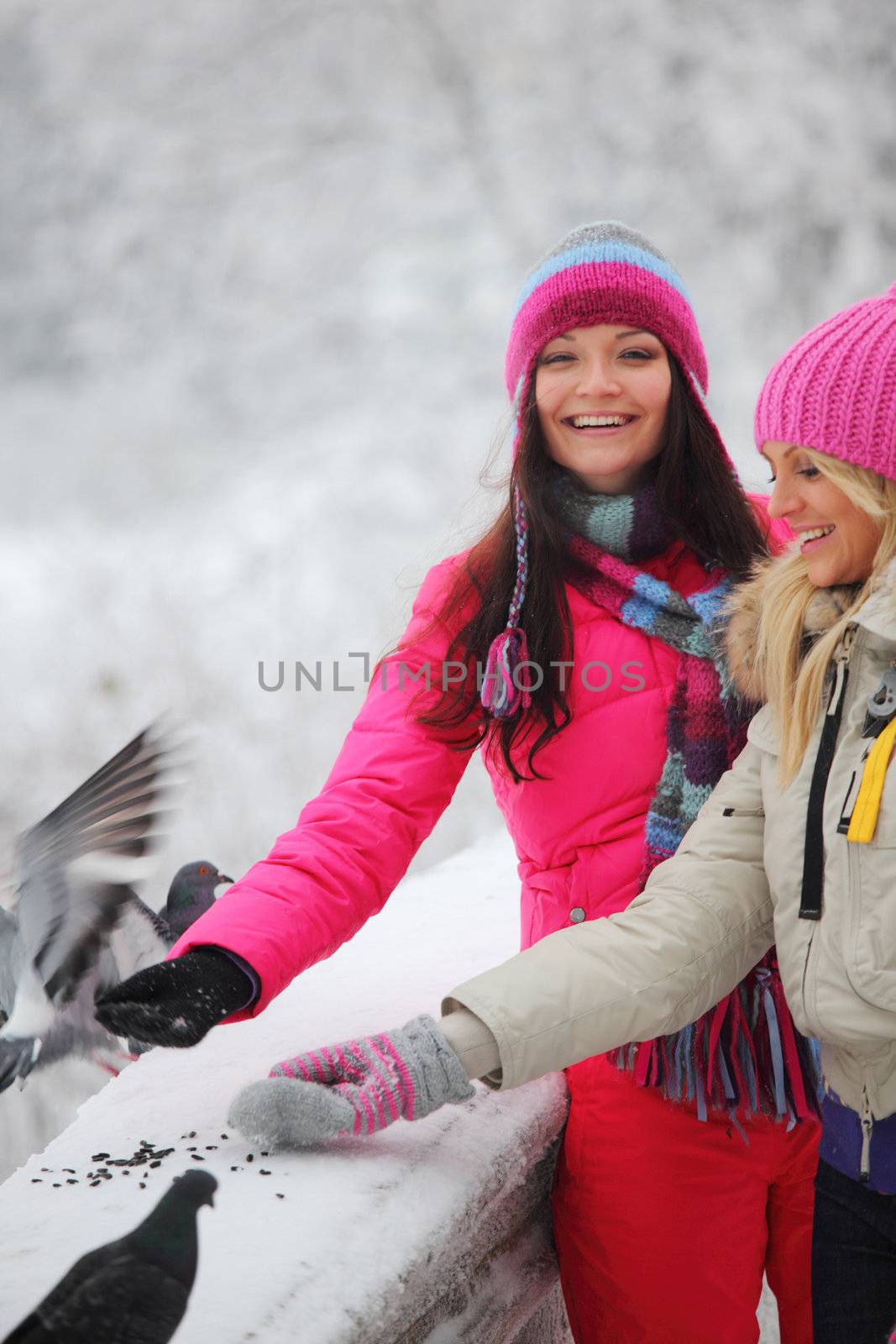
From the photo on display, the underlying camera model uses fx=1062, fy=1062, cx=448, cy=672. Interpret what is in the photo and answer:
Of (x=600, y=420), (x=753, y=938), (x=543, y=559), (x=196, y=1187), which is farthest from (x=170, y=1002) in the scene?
(x=600, y=420)

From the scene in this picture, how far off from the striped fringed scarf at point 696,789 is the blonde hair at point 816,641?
130 mm

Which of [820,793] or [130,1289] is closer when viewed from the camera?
[130,1289]

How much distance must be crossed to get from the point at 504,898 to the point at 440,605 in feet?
2.27

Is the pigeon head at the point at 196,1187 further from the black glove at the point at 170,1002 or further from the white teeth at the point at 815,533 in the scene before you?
the white teeth at the point at 815,533

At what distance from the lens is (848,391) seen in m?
0.92

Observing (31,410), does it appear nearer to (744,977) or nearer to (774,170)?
(774,170)

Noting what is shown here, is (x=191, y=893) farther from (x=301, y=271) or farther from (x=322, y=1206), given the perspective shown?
(x=301, y=271)

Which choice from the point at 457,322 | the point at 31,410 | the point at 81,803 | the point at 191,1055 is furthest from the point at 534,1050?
the point at 457,322

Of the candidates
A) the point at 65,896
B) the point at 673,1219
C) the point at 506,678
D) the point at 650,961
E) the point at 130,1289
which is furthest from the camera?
the point at 65,896

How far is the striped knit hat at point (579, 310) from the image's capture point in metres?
1.18

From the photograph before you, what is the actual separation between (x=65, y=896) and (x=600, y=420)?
0.88 metres

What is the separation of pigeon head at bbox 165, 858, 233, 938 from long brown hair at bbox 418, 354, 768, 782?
1.15 m

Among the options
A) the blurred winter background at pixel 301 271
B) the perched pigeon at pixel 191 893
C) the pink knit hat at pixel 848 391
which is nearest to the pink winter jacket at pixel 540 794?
the pink knit hat at pixel 848 391

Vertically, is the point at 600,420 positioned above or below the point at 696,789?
above
